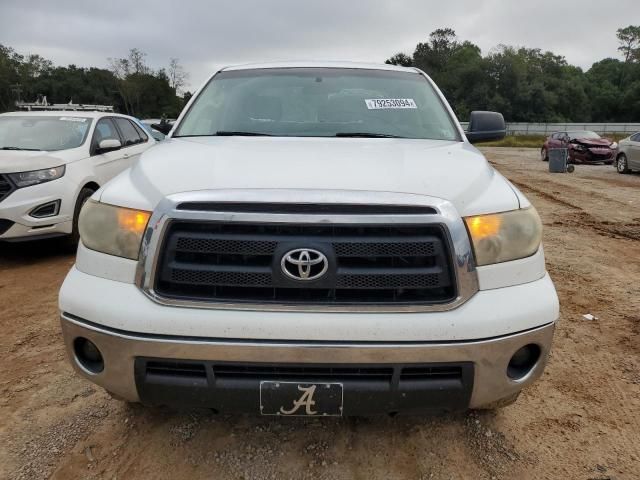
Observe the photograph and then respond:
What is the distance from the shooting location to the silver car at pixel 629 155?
16070 mm

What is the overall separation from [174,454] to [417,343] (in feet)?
4.21

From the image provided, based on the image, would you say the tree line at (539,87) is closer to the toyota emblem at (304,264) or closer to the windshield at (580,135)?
the windshield at (580,135)

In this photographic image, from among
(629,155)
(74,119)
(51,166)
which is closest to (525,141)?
(629,155)

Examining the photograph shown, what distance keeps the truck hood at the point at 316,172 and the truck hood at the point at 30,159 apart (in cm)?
365

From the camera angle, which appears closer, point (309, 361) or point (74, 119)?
point (309, 361)

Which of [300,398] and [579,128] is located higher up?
[300,398]

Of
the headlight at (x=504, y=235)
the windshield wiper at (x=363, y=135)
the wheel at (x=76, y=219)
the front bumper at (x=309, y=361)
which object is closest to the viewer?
the front bumper at (x=309, y=361)

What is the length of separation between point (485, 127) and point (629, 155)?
15206mm

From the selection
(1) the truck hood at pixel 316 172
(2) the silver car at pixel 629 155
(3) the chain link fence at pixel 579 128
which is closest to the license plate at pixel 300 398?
(1) the truck hood at pixel 316 172

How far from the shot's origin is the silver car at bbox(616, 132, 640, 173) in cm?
1607

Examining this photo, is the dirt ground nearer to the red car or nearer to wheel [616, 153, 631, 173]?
wheel [616, 153, 631, 173]

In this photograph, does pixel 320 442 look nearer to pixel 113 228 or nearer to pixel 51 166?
pixel 113 228

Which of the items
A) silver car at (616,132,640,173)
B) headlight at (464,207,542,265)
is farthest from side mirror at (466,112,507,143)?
silver car at (616,132,640,173)

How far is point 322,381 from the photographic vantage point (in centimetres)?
187
